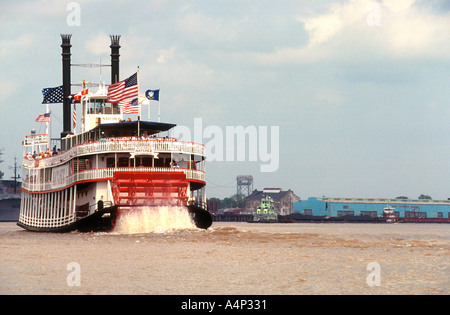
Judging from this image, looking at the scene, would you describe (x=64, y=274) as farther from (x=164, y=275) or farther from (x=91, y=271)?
(x=164, y=275)

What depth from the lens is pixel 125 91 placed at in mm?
44062

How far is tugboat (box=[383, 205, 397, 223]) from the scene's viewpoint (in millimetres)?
170125

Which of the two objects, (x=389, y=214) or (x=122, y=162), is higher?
(x=122, y=162)

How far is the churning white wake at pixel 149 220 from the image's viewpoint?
128 ft

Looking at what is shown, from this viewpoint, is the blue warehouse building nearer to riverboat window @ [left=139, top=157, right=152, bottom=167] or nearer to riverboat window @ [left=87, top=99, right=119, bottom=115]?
riverboat window @ [left=87, top=99, right=119, bottom=115]

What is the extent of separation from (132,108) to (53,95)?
16826 millimetres

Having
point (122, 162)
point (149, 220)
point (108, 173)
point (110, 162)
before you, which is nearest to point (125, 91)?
point (122, 162)

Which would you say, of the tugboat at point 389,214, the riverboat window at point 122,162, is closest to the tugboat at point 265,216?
the tugboat at point 389,214

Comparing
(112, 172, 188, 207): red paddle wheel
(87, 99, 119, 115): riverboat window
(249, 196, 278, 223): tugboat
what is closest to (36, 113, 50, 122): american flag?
(87, 99, 119, 115): riverboat window

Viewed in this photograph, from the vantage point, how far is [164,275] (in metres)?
22.5

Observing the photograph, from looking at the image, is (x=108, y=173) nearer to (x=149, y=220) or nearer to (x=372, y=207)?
(x=149, y=220)

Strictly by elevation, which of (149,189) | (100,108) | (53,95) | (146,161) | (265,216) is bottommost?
(265,216)

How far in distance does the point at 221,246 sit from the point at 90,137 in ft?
52.6

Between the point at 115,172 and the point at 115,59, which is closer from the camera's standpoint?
the point at 115,172
